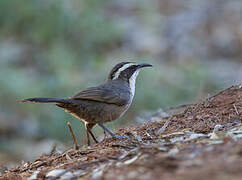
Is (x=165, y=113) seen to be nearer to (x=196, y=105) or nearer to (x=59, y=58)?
(x=196, y=105)

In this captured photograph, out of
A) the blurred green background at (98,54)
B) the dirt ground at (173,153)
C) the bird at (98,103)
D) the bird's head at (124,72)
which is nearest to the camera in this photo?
the dirt ground at (173,153)

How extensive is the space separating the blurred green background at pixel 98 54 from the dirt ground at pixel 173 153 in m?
2.22

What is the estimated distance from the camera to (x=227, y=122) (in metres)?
5.14

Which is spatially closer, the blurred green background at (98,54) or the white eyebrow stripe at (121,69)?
the white eyebrow stripe at (121,69)

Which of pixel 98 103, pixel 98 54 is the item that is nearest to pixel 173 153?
pixel 98 103

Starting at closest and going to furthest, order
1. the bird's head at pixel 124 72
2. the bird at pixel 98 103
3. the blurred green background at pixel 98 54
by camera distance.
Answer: the bird at pixel 98 103, the bird's head at pixel 124 72, the blurred green background at pixel 98 54

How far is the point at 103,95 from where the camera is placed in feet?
20.9

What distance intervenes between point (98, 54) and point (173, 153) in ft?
36.8

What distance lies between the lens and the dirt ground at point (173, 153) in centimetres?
334

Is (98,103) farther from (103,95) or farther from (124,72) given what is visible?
(124,72)

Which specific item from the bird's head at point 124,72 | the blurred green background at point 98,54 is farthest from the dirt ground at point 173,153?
the blurred green background at point 98,54

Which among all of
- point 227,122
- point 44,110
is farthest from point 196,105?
point 44,110

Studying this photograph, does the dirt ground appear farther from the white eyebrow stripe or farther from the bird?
the white eyebrow stripe

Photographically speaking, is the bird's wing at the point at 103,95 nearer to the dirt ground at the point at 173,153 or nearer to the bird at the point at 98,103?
the bird at the point at 98,103
